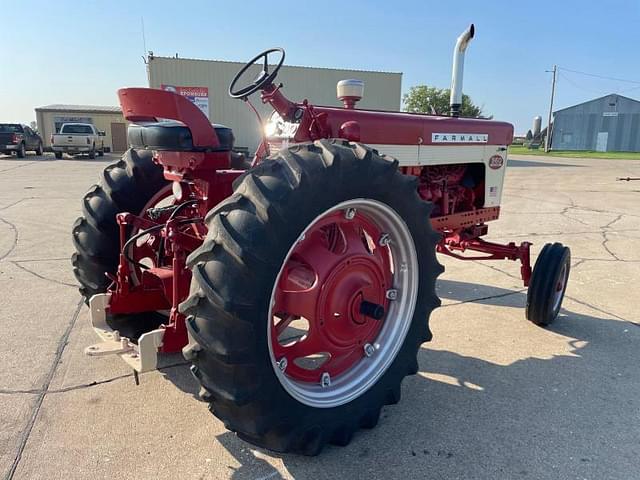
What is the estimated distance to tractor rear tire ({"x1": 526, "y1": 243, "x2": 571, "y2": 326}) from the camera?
391cm

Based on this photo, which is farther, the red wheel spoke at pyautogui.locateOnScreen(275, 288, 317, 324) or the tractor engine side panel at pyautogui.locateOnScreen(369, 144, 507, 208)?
the tractor engine side panel at pyautogui.locateOnScreen(369, 144, 507, 208)

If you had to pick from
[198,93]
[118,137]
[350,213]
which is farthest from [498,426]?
[118,137]

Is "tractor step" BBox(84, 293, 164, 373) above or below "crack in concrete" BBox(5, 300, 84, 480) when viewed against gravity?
above

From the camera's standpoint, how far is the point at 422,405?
284 centimetres

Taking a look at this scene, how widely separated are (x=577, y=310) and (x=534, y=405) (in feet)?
6.38

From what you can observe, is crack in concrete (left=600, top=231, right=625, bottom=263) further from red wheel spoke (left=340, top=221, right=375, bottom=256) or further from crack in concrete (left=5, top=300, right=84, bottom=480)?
crack in concrete (left=5, top=300, right=84, bottom=480)

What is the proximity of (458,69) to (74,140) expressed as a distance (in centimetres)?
2448

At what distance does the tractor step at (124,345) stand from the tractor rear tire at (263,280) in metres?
0.44

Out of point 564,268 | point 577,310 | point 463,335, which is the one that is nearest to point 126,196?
point 463,335

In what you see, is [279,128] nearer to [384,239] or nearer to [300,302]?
[384,239]

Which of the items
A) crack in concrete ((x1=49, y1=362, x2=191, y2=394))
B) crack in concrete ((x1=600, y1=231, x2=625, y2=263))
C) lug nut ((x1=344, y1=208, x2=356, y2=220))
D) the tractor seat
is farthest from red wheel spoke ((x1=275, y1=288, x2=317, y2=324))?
crack in concrete ((x1=600, y1=231, x2=625, y2=263))

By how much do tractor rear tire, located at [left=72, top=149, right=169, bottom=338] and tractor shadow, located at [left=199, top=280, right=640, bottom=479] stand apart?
1.37m

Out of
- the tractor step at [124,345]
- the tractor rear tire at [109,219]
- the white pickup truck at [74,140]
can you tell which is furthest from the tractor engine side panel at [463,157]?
the white pickup truck at [74,140]

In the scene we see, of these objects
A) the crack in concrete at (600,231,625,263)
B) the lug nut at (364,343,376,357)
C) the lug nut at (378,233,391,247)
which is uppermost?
the lug nut at (378,233,391,247)
